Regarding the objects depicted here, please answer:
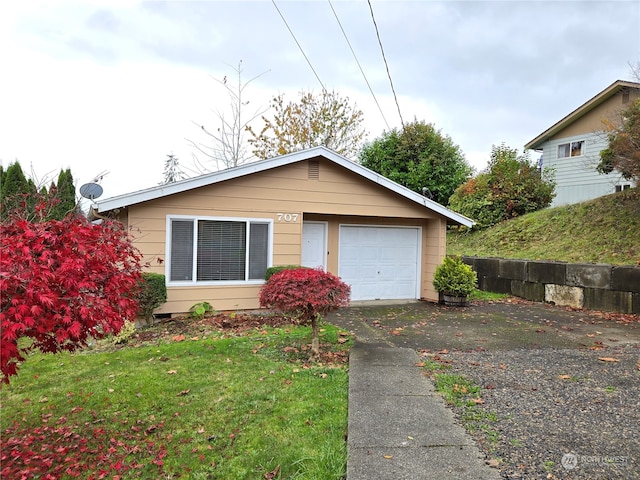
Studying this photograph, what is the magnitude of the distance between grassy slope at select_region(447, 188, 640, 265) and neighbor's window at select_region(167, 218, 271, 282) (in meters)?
8.35

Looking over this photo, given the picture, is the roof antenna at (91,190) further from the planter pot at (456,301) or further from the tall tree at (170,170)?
the tall tree at (170,170)

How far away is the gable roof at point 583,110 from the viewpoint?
16.8 metres

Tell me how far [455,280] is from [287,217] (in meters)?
4.56

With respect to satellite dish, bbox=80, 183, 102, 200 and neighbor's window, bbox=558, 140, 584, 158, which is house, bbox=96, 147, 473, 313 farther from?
neighbor's window, bbox=558, 140, 584, 158

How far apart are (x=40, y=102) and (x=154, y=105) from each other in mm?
7156

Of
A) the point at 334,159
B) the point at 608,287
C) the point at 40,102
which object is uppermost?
the point at 40,102

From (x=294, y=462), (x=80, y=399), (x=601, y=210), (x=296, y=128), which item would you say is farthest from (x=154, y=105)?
(x=601, y=210)

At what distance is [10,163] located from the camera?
42.0ft

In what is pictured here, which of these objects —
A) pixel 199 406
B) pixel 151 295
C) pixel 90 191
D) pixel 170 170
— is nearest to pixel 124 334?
pixel 151 295

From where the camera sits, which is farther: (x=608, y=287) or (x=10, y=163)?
(x=10, y=163)

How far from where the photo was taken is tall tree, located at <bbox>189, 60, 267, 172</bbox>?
18.5m

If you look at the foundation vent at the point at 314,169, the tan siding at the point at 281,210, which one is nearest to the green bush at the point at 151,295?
the tan siding at the point at 281,210

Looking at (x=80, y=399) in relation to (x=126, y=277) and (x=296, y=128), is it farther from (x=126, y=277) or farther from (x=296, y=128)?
(x=296, y=128)

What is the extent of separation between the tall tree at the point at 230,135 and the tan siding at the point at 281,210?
10901 mm
